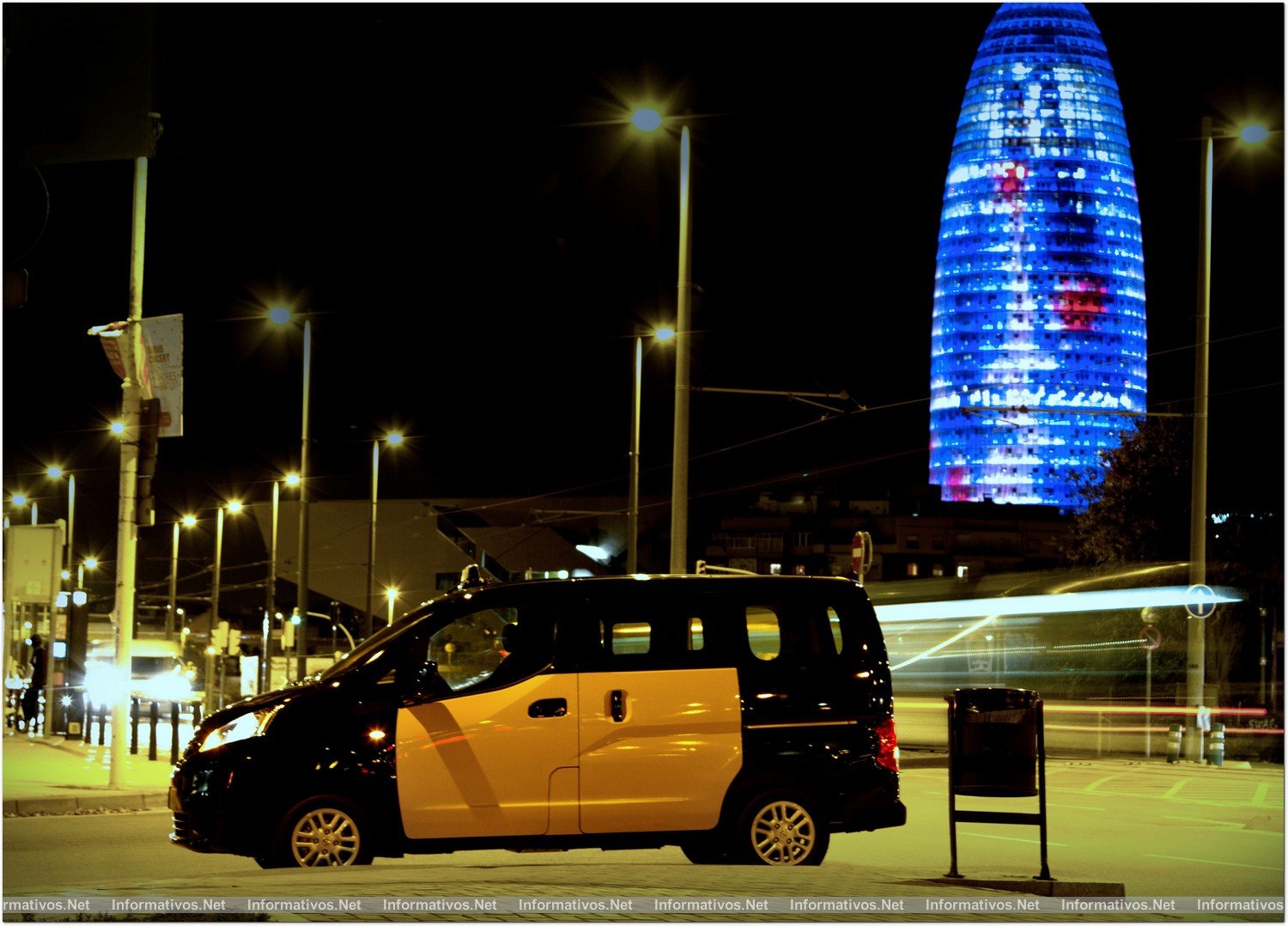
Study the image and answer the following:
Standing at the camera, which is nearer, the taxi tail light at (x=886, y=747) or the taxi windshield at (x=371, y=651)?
the taxi windshield at (x=371, y=651)

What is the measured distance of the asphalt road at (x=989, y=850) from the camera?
38.7 ft

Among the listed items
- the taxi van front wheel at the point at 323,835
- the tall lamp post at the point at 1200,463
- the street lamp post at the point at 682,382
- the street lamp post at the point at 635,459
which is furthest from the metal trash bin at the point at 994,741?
the street lamp post at the point at 635,459

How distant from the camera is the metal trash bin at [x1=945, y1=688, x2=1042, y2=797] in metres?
11.4

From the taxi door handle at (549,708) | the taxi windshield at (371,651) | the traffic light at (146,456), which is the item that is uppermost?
the traffic light at (146,456)

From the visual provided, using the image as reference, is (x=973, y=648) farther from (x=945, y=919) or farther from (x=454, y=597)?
(x=945, y=919)

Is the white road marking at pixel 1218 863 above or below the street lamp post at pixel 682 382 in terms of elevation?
below

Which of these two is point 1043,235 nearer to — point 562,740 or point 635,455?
point 635,455

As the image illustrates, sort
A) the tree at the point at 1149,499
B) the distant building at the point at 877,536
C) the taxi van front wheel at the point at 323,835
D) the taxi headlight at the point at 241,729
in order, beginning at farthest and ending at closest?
the distant building at the point at 877,536 < the tree at the point at 1149,499 < the taxi headlight at the point at 241,729 < the taxi van front wheel at the point at 323,835

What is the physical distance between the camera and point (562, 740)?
11.2 meters

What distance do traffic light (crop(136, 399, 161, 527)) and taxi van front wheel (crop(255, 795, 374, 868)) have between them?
29.0ft

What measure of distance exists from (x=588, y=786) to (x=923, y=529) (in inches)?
5117

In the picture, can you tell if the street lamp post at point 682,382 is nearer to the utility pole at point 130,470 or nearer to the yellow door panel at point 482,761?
the utility pole at point 130,470

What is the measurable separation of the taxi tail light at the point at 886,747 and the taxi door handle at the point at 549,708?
7.16 ft

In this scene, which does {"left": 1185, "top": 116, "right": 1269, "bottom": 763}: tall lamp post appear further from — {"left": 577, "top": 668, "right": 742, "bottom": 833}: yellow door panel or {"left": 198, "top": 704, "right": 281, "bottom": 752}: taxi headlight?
{"left": 198, "top": 704, "right": 281, "bottom": 752}: taxi headlight
